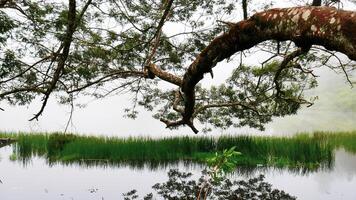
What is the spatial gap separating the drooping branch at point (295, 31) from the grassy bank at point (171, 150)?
10.1 meters

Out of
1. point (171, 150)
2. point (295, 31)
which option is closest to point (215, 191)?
point (171, 150)

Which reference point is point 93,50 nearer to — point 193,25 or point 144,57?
point 144,57

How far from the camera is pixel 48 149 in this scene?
14.7 metres

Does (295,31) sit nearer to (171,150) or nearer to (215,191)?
(215,191)

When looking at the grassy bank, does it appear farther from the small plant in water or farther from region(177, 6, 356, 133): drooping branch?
region(177, 6, 356, 133): drooping branch

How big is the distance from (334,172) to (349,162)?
5.25 ft

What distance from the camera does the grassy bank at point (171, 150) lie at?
1347cm

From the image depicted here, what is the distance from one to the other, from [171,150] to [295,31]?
38.1 ft

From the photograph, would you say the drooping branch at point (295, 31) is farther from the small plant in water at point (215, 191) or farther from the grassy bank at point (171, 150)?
the grassy bank at point (171, 150)

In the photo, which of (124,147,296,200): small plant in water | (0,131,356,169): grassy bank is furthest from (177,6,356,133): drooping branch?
(0,131,356,169): grassy bank

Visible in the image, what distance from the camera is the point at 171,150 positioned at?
46.3 ft

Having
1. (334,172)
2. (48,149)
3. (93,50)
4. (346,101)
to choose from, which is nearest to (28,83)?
(93,50)

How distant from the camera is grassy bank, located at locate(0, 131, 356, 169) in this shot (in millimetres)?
13469

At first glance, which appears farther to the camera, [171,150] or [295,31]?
[171,150]
